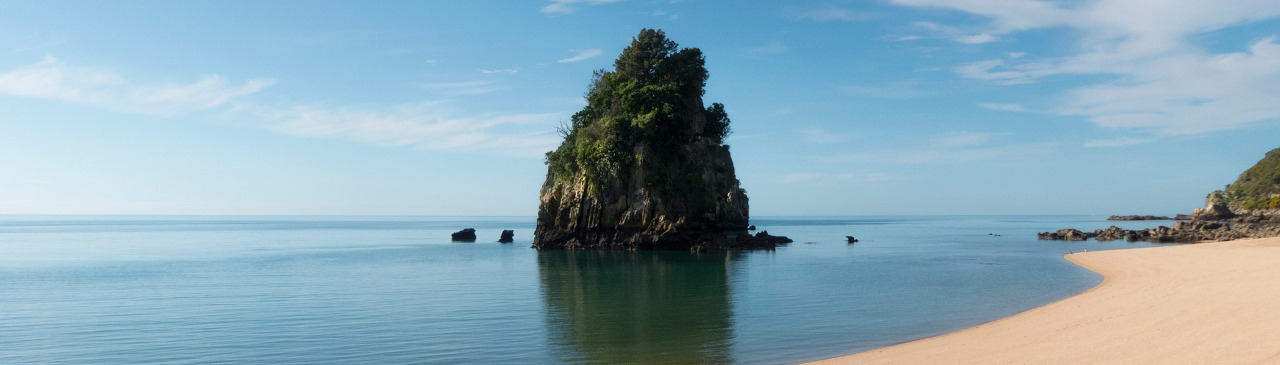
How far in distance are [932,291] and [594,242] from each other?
119 ft

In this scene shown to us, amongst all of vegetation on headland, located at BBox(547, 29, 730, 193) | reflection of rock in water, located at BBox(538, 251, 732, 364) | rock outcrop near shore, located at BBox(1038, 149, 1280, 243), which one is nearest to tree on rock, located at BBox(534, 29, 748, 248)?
vegetation on headland, located at BBox(547, 29, 730, 193)

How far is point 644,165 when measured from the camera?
6034 cm

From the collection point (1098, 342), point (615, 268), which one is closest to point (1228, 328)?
point (1098, 342)

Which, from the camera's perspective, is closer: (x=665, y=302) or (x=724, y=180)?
(x=665, y=302)

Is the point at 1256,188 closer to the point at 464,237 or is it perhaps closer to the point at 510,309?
the point at 464,237

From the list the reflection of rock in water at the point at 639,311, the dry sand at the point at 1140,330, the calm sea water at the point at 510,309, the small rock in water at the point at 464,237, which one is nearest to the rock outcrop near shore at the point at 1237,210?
the calm sea water at the point at 510,309

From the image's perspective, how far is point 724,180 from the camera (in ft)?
225

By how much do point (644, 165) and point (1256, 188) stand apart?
4707 inches

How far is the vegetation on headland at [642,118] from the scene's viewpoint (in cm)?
6022

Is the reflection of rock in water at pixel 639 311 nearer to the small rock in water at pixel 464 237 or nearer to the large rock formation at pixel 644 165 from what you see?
the large rock formation at pixel 644 165

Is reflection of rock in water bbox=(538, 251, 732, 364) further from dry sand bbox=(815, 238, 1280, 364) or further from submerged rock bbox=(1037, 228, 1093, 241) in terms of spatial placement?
submerged rock bbox=(1037, 228, 1093, 241)

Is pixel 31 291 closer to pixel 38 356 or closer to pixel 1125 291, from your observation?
pixel 38 356

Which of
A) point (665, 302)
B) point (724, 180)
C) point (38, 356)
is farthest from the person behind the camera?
point (724, 180)

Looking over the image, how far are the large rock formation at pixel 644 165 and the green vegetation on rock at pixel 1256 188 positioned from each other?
9537 cm
